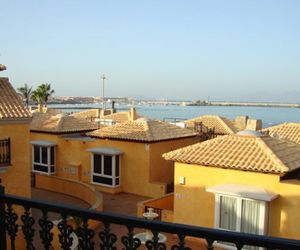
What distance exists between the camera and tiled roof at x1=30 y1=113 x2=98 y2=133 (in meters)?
28.1

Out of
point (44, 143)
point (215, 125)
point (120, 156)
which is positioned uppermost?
point (215, 125)

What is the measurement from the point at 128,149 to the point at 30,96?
5607 centimetres

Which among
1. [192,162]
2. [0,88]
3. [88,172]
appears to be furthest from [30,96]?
[192,162]

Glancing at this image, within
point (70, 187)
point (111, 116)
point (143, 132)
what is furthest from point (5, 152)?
point (111, 116)

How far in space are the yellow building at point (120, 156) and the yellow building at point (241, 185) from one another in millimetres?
6204

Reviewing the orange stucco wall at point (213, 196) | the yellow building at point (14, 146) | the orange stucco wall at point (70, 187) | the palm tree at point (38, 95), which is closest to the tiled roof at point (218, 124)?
the orange stucco wall at point (70, 187)

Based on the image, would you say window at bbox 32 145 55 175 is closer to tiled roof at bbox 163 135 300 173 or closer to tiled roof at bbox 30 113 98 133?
tiled roof at bbox 30 113 98 133

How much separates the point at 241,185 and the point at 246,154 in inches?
51.2

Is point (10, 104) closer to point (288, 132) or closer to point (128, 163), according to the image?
point (128, 163)

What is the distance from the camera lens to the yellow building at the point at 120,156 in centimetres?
2370

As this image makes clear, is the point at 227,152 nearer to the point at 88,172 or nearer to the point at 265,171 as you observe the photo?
the point at 265,171

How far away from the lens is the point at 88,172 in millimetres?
25906

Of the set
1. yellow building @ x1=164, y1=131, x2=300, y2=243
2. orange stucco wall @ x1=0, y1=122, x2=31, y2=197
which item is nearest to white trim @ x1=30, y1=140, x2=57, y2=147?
orange stucco wall @ x1=0, y1=122, x2=31, y2=197

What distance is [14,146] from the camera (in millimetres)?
17438
